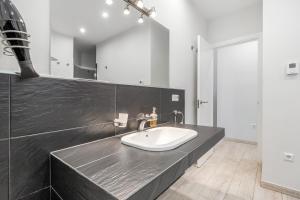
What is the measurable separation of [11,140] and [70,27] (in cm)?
72

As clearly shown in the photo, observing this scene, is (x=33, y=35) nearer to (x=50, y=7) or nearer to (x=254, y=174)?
(x=50, y=7)

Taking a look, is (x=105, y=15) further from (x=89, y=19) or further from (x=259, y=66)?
(x=259, y=66)

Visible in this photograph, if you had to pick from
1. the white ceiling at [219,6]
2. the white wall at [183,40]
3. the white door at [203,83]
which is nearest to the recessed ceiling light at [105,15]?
the white wall at [183,40]

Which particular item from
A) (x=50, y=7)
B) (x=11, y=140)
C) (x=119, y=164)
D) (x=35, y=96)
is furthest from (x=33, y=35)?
(x=119, y=164)

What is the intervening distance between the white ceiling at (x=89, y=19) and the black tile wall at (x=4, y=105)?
411mm

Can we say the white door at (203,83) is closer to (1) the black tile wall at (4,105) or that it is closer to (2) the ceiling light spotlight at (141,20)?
(2) the ceiling light spotlight at (141,20)

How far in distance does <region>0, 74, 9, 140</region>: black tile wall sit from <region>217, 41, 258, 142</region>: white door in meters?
3.75

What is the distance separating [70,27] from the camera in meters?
0.98

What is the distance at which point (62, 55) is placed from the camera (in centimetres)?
93

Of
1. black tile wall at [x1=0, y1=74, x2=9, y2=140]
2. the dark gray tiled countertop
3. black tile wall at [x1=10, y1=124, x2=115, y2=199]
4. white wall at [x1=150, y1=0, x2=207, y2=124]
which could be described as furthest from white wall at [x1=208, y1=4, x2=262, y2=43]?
black tile wall at [x1=0, y1=74, x2=9, y2=140]

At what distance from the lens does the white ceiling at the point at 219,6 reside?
8.33ft

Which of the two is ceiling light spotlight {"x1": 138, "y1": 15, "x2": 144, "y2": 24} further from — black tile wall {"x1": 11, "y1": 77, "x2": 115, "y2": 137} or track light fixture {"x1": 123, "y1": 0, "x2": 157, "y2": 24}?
black tile wall {"x1": 11, "y1": 77, "x2": 115, "y2": 137}

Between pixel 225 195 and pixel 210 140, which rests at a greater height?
pixel 210 140

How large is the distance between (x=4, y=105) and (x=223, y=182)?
2093 mm
